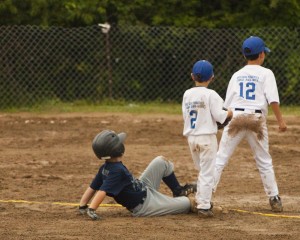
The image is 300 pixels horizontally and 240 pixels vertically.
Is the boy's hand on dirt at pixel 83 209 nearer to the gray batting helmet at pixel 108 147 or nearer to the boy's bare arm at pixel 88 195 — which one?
the boy's bare arm at pixel 88 195

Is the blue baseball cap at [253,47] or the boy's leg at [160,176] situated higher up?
the blue baseball cap at [253,47]

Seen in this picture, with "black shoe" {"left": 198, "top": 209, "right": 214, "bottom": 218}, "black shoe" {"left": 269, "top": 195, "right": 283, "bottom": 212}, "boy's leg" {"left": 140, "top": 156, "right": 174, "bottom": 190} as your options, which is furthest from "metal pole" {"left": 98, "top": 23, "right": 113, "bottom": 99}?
"black shoe" {"left": 198, "top": 209, "right": 214, "bottom": 218}

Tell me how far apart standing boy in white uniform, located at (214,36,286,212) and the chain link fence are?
1000cm

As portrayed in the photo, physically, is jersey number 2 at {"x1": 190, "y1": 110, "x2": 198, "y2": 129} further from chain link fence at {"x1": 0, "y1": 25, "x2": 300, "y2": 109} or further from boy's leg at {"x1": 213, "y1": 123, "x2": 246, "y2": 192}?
chain link fence at {"x1": 0, "y1": 25, "x2": 300, "y2": 109}

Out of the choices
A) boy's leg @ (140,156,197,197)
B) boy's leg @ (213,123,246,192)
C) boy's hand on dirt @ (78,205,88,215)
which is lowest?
boy's hand on dirt @ (78,205,88,215)

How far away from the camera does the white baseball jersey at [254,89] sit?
30.2ft

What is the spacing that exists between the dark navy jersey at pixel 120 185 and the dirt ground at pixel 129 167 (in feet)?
0.59

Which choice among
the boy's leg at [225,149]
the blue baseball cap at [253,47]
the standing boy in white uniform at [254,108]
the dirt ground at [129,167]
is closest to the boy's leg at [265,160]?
the standing boy in white uniform at [254,108]

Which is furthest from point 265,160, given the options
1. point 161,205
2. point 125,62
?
point 125,62

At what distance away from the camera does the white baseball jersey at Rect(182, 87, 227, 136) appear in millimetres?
8727

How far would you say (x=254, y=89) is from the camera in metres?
9.24

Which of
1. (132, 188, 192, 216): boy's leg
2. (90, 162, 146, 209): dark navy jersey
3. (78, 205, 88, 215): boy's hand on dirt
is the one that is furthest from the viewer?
(78, 205, 88, 215): boy's hand on dirt

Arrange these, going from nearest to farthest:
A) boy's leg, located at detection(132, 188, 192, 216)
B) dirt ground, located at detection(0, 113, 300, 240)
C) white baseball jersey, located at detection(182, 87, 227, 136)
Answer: dirt ground, located at detection(0, 113, 300, 240) < white baseball jersey, located at detection(182, 87, 227, 136) < boy's leg, located at detection(132, 188, 192, 216)

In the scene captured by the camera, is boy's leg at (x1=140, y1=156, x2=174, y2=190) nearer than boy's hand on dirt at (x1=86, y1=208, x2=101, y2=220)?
No
